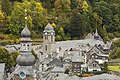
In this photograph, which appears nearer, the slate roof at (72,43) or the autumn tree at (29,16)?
→ the slate roof at (72,43)

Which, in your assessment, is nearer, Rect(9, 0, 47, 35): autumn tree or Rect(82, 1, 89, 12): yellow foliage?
Rect(9, 0, 47, 35): autumn tree

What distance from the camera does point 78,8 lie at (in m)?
73.9

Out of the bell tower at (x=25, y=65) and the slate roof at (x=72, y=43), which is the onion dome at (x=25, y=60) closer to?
the bell tower at (x=25, y=65)

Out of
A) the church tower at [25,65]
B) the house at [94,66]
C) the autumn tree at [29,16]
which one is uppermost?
the autumn tree at [29,16]

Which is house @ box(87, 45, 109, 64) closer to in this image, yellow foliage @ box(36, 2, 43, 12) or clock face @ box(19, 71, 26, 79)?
yellow foliage @ box(36, 2, 43, 12)

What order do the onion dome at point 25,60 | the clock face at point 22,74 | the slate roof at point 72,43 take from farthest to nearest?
the slate roof at point 72,43, the onion dome at point 25,60, the clock face at point 22,74

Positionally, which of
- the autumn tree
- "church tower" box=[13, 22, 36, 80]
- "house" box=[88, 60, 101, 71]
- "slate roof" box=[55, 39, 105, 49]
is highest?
the autumn tree

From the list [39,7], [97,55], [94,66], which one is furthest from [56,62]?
[39,7]

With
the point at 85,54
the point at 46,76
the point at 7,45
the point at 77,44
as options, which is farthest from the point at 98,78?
the point at 7,45

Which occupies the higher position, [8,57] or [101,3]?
[101,3]

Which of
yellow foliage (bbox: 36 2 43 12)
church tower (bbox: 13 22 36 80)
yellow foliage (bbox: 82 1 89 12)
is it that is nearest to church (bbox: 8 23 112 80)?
church tower (bbox: 13 22 36 80)

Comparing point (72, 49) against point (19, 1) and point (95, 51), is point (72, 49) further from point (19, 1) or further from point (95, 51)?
point (19, 1)

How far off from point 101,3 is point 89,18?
4.57 m

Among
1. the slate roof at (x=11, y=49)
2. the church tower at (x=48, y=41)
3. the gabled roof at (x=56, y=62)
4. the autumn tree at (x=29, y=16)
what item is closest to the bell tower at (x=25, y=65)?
the gabled roof at (x=56, y=62)
